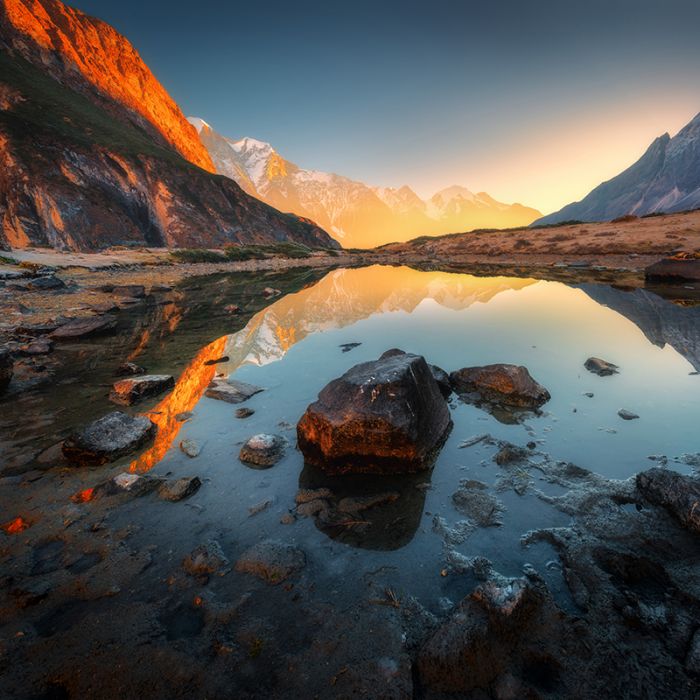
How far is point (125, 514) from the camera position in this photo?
4.77 metres

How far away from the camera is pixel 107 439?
6.10 metres

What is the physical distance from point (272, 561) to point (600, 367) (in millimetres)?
9463

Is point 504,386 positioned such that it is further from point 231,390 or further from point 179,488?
point 179,488

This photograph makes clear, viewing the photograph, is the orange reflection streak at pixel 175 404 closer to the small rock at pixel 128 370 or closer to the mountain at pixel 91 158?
the small rock at pixel 128 370

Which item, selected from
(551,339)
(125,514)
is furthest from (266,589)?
(551,339)

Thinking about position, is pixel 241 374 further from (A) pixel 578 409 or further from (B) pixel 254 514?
(A) pixel 578 409

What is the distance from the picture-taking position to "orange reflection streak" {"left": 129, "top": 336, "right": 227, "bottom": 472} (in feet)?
19.9

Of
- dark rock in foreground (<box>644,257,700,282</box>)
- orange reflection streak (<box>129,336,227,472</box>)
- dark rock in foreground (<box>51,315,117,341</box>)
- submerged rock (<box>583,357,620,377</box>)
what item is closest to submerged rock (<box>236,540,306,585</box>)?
orange reflection streak (<box>129,336,227,472</box>)

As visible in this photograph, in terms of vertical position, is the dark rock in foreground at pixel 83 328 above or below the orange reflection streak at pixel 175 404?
above

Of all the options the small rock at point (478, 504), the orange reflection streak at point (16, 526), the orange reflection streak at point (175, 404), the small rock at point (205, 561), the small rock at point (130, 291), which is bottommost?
the small rock at point (478, 504)

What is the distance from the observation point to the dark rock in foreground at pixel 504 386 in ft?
25.5

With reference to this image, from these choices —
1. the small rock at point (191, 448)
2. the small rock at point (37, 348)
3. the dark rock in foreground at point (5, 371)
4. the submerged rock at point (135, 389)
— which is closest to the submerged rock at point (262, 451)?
the small rock at point (191, 448)

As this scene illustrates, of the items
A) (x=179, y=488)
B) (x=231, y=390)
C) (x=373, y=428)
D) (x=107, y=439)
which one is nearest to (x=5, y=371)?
(x=107, y=439)

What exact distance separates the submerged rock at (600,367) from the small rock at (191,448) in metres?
9.68
